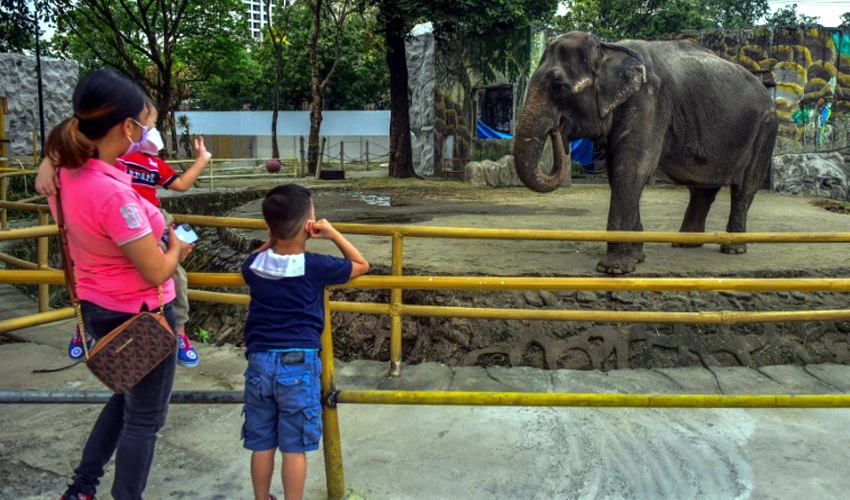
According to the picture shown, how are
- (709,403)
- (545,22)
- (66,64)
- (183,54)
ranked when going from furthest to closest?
(183,54)
(66,64)
(545,22)
(709,403)

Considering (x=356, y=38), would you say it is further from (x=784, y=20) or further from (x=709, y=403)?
(x=709, y=403)

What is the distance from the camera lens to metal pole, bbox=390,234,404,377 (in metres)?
4.38

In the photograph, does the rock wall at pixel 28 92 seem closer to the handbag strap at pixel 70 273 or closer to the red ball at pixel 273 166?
the red ball at pixel 273 166

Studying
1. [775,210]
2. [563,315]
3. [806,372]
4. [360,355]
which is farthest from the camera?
[775,210]

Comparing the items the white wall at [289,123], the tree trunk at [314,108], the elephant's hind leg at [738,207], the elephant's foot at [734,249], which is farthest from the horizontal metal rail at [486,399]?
the white wall at [289,123]

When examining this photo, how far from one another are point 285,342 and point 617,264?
4031 millimetres

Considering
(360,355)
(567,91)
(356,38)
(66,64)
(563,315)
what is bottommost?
(360,355)

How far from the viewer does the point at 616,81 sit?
20.5ft

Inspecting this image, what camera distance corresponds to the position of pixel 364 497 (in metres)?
3.07

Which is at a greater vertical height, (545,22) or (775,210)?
(545,22)

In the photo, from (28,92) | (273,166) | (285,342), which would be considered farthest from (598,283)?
(28,92)

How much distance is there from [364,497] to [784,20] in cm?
3923

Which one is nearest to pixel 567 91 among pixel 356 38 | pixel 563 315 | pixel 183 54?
pixel 563 315

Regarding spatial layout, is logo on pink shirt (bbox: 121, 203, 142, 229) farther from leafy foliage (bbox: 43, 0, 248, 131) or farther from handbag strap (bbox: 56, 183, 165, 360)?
leafy foliage (bbox: 43, 0, 248, 131)
